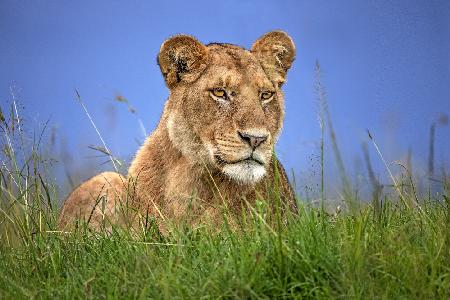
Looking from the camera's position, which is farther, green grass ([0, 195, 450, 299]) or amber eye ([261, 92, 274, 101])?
amber eye ([261, 92, 274, 101])

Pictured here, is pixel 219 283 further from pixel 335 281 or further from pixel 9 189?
pixel 9 189

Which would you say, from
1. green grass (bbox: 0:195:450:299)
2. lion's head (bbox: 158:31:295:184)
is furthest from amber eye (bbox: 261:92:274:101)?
green grass (bbox: 0:195:450:299)

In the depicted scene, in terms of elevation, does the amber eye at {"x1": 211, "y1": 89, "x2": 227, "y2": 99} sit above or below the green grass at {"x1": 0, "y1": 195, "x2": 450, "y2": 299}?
above

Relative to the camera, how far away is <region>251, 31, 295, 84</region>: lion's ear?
5398mm

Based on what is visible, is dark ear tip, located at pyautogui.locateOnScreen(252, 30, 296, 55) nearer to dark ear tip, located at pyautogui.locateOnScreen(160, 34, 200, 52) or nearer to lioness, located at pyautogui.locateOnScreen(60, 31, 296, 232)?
lioness, located at pyautogui.locateOnScreen(60, 31, 296, 232)

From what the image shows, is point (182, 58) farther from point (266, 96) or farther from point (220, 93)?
point (266, 96)

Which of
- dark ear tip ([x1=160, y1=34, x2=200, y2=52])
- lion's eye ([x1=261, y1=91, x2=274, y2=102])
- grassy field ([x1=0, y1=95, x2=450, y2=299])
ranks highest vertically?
dark ear tip ([x1=160, y1=34, x2=200, y2=52])

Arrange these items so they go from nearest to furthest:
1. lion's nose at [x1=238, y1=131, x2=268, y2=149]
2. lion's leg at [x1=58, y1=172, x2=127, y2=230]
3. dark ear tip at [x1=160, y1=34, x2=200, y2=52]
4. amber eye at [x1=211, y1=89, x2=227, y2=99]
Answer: lion's nose at [x1=238, y1=131, x2=268, y2=149] < amber eye at [x1=211, y1=89, x2=227, y2=99] < dark ear tip at [x1=160, y1=34, x2=200, y2=52] < lion's leg at [x1=58, y1=172, x2=127, y2=230]

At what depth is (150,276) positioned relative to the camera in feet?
12.2

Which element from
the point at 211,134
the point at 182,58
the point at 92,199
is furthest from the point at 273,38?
the point at 92,199

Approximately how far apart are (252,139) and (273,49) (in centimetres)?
111

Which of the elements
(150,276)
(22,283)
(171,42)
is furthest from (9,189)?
(150,276)

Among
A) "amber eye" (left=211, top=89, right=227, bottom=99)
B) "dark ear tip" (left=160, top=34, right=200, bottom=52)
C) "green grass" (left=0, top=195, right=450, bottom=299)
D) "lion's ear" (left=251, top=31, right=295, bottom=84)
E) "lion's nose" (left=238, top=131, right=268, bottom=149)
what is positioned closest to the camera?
"green grass" (left=0, top=195, right=450, bottom=299)

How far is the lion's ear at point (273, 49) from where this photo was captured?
17.7 feet
